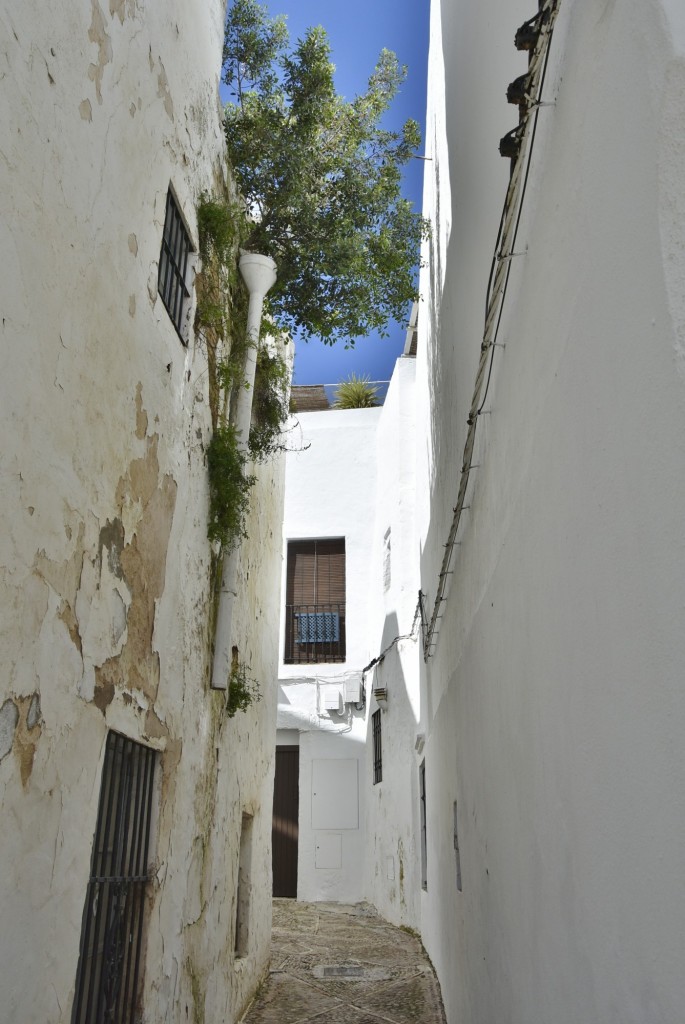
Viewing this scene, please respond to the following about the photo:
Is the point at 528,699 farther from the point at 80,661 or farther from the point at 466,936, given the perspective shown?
the point at 466,936

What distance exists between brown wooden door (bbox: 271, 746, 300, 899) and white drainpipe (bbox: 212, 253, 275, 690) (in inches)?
307

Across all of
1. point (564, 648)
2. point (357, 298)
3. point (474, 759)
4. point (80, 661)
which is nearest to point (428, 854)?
point (474, 759)

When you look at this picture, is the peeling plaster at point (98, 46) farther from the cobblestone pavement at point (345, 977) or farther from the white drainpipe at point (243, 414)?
the cobblestone pavement at point (345, 977)

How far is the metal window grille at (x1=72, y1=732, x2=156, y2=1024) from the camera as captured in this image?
374cm

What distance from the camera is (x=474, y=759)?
4.75 meters

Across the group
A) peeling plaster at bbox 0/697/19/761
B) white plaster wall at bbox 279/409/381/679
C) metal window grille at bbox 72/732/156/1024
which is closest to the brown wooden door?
white plaster wall at bbox 279/409/381/679

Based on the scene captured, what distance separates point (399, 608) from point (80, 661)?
27.9 feet

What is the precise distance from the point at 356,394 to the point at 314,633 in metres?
4.61

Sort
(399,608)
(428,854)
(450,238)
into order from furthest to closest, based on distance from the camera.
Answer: (399,608), (428,854), (450,238)

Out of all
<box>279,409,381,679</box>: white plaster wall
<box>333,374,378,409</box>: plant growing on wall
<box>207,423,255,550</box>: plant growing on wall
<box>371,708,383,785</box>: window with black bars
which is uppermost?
<box>333,374,378,409</box>: plant growing on wall

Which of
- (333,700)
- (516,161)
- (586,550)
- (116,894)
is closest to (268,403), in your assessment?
(116,894)

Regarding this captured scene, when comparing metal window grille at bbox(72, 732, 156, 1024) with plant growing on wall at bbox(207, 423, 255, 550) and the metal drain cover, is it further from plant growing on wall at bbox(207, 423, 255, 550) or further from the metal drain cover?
the metal drain cover

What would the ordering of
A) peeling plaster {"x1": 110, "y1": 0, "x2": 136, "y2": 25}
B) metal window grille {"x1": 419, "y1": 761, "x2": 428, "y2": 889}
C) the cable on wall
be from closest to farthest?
the cable on wall
peeling plaster {"x1": 110, "y1": 0, "x2": 136, "y2": 25}
metal window grille {"x1": 419, "y1": 761, "x2": 428, "y2": 889}

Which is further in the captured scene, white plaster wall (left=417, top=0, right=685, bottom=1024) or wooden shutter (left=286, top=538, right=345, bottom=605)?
wooden shutter (left=286, top=538, right=345, bottom=605)
